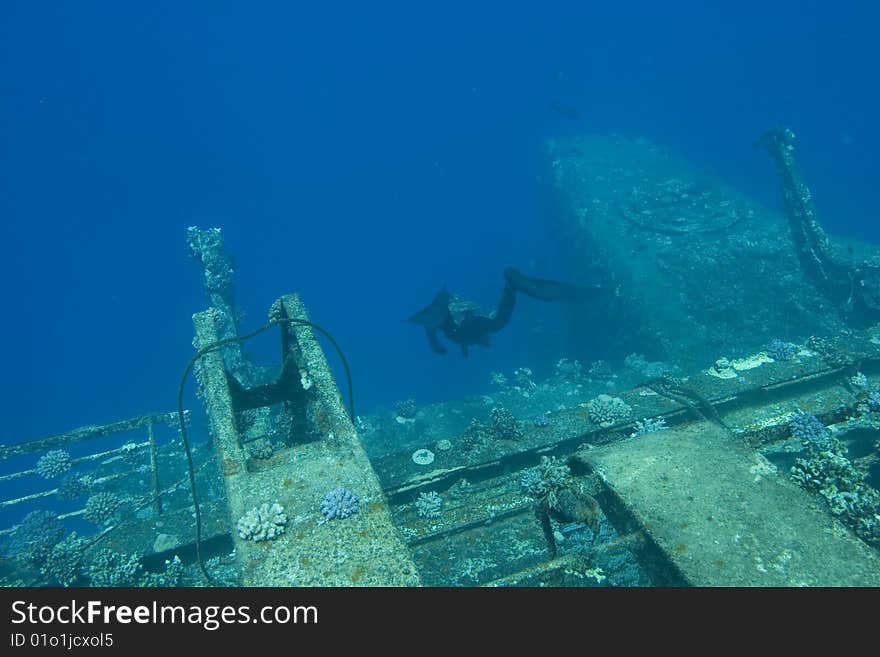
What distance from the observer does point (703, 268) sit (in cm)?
1445

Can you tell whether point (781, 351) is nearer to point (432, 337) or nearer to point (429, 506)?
point (429, 506)

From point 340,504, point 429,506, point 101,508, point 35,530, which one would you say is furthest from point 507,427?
point 35,530

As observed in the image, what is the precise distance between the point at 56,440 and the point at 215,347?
761 cm

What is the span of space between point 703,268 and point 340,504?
14659mm

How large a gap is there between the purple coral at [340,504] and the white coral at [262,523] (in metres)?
0.29

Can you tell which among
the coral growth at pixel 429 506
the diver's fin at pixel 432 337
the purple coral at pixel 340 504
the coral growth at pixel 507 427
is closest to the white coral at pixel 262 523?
the purple coral at pixel 340 504

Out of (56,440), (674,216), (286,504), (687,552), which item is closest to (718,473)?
(687,552)

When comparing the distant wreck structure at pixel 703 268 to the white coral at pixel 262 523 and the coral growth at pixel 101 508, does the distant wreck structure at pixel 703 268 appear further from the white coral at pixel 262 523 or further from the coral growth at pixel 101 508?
the coral growth at pixel 101 508

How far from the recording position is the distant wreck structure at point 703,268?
12.3 m

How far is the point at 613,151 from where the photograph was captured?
25156mm

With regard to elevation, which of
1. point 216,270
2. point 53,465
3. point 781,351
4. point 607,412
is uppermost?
point 216,270

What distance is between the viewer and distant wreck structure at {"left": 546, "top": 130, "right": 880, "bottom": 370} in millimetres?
12281

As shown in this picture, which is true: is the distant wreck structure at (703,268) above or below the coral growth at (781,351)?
above
